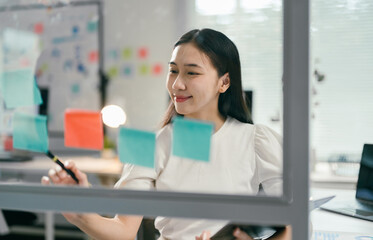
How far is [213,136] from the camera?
2.65ft

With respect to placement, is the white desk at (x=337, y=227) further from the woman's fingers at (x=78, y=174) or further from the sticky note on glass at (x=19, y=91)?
the sticky note on glass at (x=19, y=91)

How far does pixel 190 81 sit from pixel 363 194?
4.05ft

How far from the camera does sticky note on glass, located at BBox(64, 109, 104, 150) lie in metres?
0.88

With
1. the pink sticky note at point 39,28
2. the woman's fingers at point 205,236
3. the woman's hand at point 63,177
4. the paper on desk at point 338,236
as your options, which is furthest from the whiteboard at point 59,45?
the paper on desk at point 338,236

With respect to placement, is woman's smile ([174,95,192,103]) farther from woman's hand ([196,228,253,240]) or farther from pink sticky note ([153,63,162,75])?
woman's hand ([196,228,253,240])

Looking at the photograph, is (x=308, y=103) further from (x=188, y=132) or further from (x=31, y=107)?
(x=31, y=107)

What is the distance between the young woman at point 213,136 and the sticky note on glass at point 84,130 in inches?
2.3

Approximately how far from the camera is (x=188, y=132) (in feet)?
2.52

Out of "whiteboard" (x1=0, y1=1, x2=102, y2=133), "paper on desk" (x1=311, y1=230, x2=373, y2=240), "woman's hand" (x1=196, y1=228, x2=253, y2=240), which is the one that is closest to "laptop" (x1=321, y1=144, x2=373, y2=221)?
"paper on desk" (x1=311, y1=230, x2=373, y2=240)

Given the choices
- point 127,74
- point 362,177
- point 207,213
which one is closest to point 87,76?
point 127,74

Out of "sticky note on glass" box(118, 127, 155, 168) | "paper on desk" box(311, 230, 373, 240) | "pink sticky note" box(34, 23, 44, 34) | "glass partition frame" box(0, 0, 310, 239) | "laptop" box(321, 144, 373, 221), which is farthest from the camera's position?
"laptop" box(321, 144, 373, 221)

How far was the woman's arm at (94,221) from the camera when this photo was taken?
0.85 meters

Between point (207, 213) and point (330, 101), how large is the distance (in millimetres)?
2212

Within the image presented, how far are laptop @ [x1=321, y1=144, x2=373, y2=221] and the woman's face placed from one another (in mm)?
990
